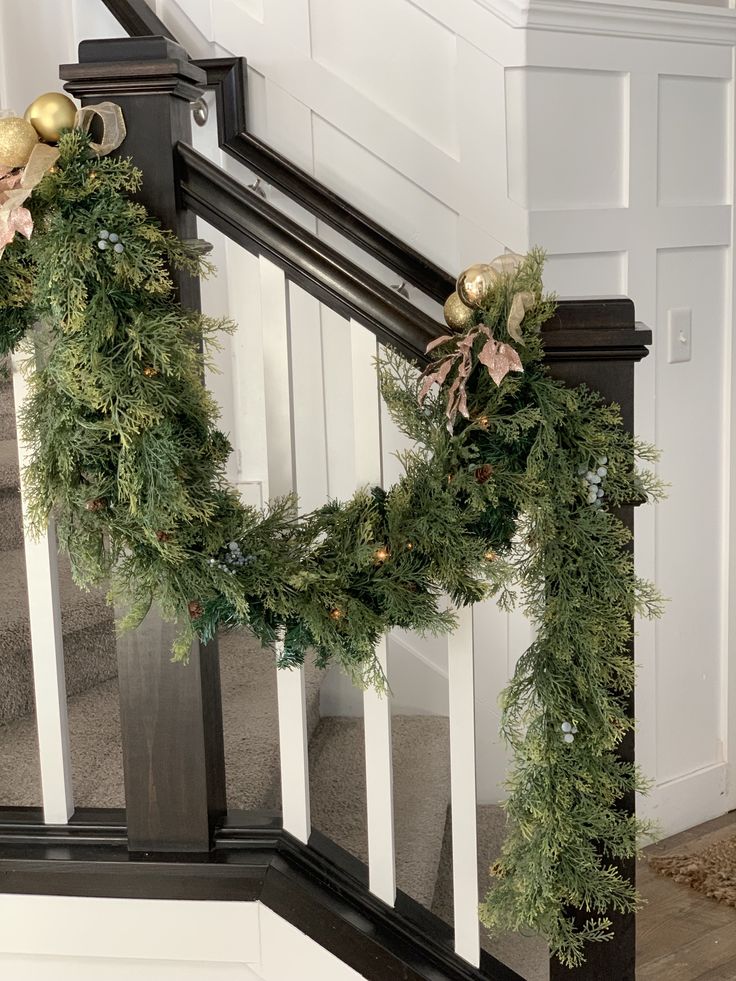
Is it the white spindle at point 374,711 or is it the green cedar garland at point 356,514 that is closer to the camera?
the green cedar garland at point 356,514

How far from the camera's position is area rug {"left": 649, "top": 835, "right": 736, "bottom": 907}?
2416mm

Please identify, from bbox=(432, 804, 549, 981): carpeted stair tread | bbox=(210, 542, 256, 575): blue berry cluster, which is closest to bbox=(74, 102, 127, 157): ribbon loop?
bbox=(210, 542, 256, 575): blue berry cluster

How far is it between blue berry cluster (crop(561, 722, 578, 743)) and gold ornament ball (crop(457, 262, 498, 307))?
0.53 m

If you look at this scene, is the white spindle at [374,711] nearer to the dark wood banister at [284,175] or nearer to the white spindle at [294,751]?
the white spindle at [294,751]

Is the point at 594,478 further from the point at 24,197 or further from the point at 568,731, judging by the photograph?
the point at 24,197

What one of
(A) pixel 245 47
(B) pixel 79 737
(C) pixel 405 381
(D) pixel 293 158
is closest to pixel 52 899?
(B) pixel 79 737

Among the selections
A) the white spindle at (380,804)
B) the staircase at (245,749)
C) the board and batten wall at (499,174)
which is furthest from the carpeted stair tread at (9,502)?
the white spindle at (380,804)

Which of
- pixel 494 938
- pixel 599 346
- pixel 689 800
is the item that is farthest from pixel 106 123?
pixel 689 800

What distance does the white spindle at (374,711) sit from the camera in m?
1.36

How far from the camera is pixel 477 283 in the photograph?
1.27 m

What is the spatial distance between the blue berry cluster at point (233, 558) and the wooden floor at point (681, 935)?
140 centimetres

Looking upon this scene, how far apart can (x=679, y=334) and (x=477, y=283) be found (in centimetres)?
145

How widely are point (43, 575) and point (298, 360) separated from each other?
3.59 ft

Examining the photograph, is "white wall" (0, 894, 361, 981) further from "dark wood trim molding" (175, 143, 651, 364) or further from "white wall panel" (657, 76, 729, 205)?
"white wall panel" (657, 76, 729, 205)
